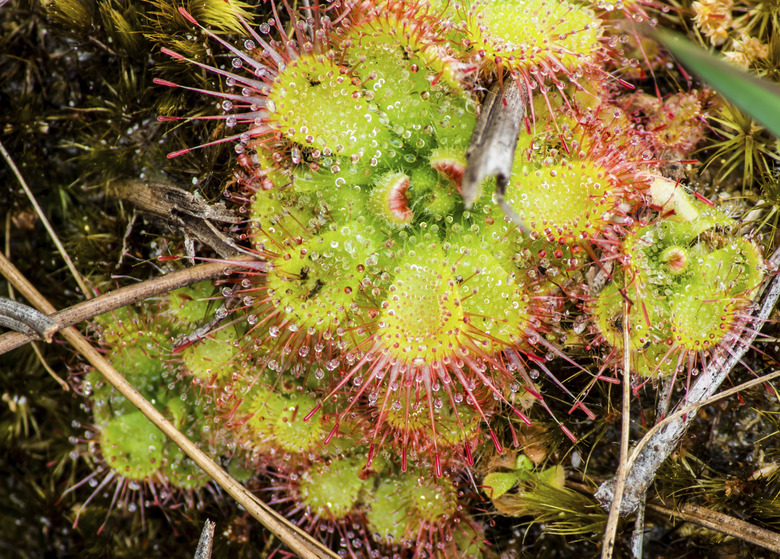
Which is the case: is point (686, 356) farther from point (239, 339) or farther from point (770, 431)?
point (239, 339)

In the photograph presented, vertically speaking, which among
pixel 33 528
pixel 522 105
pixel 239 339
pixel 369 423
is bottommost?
pixel 33 528

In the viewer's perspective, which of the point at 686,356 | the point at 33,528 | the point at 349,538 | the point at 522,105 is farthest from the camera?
the point at 33,528

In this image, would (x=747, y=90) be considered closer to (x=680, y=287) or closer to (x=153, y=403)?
(x=680, y=287)

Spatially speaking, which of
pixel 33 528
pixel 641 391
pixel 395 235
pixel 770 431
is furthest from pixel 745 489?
pixel 33 528

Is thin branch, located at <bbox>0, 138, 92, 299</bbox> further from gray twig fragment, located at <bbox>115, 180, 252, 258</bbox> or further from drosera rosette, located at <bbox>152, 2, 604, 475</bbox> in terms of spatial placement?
drosera rosette, located at <bbox>152, 2, 604, 475</bbox>

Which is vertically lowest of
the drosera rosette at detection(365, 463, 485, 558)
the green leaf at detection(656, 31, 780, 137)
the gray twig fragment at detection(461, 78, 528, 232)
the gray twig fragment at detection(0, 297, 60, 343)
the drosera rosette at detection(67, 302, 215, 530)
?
the drosera rosette at detection(365, 463, 485, 558)

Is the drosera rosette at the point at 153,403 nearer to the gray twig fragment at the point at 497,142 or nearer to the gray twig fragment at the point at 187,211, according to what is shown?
the gray twig fragment at the point at 187,211

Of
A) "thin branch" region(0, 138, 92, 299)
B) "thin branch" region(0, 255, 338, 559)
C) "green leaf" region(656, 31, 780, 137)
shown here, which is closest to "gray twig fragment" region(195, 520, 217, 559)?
"thin branch" region(0, 255, 338, 559)
